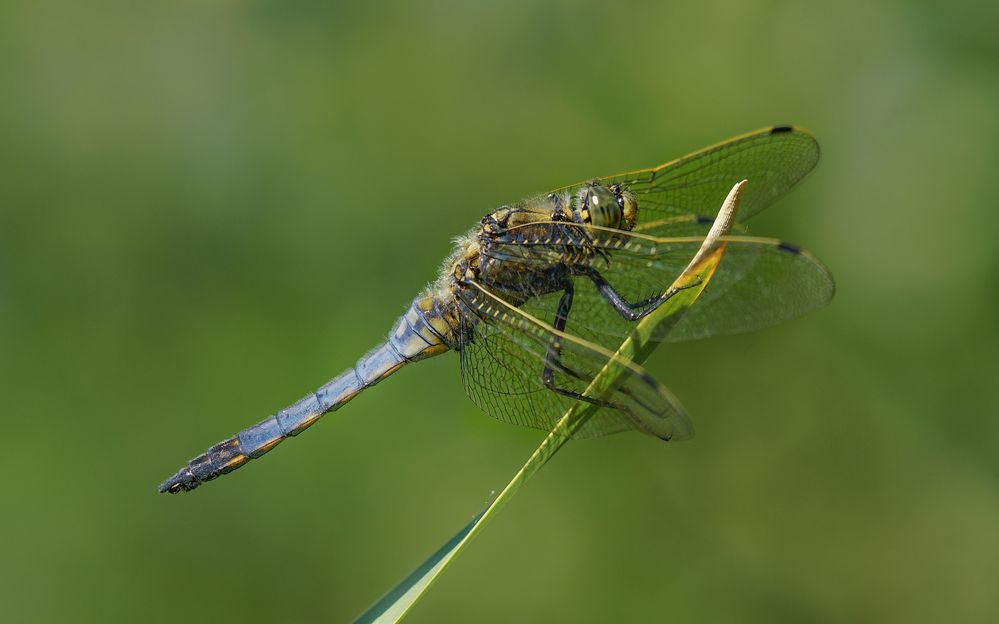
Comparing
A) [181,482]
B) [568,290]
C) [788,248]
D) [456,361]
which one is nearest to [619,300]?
[568,290]

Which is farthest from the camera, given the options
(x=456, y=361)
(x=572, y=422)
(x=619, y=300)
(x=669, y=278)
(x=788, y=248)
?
(x=456, y=361)

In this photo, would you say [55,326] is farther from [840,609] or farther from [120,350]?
[840,609]

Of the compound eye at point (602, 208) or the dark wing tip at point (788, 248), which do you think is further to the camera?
the compound eye at point (602, 208)

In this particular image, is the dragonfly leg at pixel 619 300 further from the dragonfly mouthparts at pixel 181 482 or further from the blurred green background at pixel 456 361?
the dragonfly mouthparts at pixel 181 482

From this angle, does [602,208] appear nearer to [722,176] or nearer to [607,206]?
[607,206]

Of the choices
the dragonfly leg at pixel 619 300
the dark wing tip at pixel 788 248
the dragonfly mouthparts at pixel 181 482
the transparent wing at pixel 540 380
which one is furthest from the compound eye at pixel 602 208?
the dragonfly mouthparts at pixel 181 482
